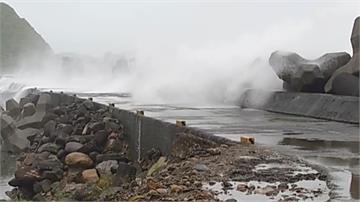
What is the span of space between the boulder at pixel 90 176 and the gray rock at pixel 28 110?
783 cm

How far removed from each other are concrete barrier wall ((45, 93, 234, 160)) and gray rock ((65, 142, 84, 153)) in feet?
2.83

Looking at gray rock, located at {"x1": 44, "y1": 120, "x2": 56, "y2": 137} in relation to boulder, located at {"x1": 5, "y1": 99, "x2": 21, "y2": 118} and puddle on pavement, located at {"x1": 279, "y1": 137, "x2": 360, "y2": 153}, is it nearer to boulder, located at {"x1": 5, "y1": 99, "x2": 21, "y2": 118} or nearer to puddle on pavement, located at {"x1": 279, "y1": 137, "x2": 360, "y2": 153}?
boulder, located at {"x1": 5, "y1": 99, "x2": 21, "y2": 118}

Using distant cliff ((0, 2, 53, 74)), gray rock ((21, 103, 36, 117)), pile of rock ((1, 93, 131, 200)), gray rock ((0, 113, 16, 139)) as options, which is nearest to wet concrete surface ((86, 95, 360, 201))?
pile of rock ((1, 93, 131, 200))

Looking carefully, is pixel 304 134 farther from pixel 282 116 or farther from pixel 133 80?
pixel 133 80

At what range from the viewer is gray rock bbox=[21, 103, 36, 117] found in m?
17.8

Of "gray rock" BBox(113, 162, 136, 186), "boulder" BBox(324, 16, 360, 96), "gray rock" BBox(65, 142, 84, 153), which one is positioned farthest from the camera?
"gray rock" BBox(65, 142, 84, 153)

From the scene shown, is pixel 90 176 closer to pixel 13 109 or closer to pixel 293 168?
pixel 293 168

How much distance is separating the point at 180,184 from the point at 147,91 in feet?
49.4

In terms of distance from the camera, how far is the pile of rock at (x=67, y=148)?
10047 millimetres

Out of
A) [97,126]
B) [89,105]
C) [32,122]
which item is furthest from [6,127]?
[97,126]

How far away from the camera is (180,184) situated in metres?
5.49

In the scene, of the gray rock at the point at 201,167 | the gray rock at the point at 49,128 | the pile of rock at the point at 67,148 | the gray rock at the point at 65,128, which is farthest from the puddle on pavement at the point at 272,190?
the gray rock at the point at 49,128

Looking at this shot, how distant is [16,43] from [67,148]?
75360 millimetres

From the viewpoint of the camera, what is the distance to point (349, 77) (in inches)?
434
